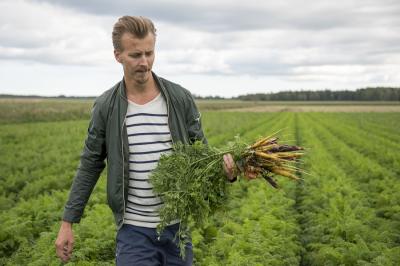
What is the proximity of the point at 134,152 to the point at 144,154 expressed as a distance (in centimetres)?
7

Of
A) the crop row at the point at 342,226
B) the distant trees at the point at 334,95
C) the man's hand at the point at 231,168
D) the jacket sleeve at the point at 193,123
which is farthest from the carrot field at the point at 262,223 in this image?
the distant trees at the point at 334,95

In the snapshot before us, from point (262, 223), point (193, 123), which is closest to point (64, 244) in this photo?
point (193, 123)

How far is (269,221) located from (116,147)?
5.19 meters

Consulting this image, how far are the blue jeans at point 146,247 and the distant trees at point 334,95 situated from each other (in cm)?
14800

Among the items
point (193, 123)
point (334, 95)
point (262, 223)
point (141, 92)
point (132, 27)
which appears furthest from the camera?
point (334, 95)

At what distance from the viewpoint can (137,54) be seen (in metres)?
3.36

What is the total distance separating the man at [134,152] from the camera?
3.53 meters

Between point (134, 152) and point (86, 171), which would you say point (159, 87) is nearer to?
point (134, 152)

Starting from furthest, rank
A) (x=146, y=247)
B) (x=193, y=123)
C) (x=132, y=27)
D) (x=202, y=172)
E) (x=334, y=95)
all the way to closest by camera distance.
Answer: (x=334, y=95) < (x=193, y=123) < (x=146, y=247) < (x=202, y=172) < (x=132, y=27)

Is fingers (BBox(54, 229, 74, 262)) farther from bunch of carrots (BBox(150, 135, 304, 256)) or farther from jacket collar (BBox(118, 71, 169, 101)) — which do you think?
jacket collar (BBox(118, 71, 169, 101))

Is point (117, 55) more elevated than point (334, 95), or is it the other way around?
point (117, 55)

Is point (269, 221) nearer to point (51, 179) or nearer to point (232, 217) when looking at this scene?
point (232, 217)

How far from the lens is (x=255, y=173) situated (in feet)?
11.0

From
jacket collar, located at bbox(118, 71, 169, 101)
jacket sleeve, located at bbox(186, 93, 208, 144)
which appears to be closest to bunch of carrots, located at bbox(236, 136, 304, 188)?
jacket sleeve, located at bbox(186, 93, 208, 144)
